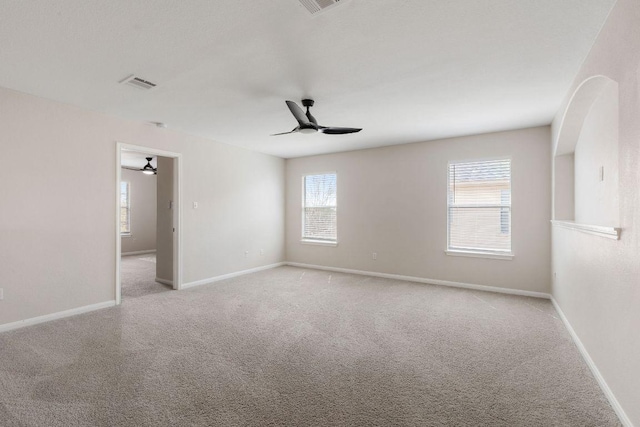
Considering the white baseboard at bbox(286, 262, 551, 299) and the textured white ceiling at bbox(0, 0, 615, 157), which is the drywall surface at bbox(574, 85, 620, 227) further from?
the white baseboard at bbox(286, 262, 551, 299)

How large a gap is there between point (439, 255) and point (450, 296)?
95 cm

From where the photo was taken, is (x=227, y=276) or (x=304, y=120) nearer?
(x=304, y=120)

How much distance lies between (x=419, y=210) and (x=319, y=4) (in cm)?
436

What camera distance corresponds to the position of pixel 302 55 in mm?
2609

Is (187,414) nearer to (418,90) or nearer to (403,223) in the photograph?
(418,90)

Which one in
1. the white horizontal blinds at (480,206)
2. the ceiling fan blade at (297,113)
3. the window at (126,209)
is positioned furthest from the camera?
the window at (126,209)

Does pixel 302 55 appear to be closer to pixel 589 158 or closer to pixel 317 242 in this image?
pixel 589 158

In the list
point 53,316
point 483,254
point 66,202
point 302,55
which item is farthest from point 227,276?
point 483,254

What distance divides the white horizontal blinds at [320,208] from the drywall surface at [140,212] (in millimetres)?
5440

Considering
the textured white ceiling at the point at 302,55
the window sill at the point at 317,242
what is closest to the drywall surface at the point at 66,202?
→ the textured white ceiling at the point at 302,55

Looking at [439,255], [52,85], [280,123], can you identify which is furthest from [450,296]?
[52,85]

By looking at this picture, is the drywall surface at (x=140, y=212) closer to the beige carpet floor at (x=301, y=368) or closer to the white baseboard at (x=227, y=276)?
the white baseboard at (x=227, y=276)

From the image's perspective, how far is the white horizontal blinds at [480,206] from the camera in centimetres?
498

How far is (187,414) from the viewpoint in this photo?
194 cm
